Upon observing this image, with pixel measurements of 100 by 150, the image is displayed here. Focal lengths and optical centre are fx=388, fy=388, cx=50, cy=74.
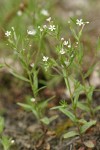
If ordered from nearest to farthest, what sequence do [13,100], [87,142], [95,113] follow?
[87,142] → [95,113] → [13,100]

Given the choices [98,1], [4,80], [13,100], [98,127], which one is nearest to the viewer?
[98,127]

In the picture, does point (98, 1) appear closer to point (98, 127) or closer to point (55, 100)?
point (55, 100)

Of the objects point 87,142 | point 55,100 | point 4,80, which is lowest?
point 87,142

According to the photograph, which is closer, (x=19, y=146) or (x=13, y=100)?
(x=19, y=146)

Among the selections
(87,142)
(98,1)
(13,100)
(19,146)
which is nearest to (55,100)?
(13,100)

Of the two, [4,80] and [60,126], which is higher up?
[4,80]

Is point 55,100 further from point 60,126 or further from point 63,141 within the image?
point 63,141

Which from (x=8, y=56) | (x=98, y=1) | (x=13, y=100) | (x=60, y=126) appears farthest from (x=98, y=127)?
(x=98, y=1)

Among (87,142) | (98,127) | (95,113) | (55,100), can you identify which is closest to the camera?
(87,142)

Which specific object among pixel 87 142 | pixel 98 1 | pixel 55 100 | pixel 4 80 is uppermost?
pixel 98 1
